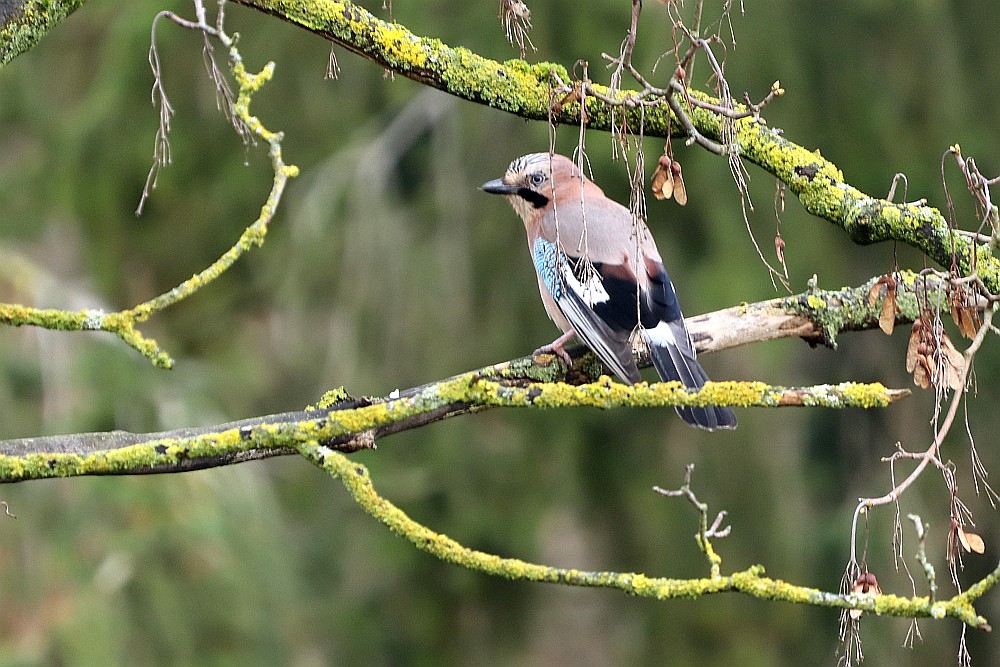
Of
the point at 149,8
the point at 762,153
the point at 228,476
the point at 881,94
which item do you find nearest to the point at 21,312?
the point at 762,153

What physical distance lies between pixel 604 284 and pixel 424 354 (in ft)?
4.60

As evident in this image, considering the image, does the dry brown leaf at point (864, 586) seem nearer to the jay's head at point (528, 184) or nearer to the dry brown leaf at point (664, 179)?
the dry brown leaf at point (664, 179)

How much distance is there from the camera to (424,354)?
5.36 metres

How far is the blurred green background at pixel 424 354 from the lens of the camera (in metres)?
4.45

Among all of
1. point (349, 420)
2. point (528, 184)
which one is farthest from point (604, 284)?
point (349, 420)

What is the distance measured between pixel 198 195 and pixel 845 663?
12.9ft

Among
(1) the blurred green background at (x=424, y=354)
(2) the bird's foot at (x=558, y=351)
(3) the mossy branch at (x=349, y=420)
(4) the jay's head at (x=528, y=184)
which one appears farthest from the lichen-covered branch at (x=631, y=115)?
(4) the jay's head at (x=528, y=184)

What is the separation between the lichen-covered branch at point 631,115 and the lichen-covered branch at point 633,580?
970mm

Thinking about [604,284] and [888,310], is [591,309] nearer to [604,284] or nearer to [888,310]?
[604,284]

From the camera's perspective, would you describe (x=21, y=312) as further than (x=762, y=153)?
No

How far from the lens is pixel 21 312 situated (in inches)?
99.1

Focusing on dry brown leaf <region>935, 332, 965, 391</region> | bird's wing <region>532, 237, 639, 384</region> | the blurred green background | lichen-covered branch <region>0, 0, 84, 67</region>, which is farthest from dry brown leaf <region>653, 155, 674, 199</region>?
the blurred green background

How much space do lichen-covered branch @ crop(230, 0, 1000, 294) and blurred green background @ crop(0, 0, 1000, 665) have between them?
4.19 ft

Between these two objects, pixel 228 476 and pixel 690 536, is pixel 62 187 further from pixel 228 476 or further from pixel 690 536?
pixel 690 536
